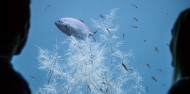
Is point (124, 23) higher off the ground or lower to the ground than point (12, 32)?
lower

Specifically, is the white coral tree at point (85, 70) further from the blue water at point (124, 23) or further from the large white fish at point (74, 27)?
the blue water at point (124, 23)

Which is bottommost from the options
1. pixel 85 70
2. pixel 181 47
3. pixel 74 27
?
pixel 85 70

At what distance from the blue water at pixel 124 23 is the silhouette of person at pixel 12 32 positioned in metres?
10.1

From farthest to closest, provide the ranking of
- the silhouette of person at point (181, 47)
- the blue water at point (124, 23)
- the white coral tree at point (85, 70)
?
the blue water at point (124, 23)
the white coral tree at point (85, 70)
the silhouette of person at point (181, 47)

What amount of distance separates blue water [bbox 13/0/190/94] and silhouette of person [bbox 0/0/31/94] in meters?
10.1

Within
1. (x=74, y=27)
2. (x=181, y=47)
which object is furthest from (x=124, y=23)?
(x=181, y=47)

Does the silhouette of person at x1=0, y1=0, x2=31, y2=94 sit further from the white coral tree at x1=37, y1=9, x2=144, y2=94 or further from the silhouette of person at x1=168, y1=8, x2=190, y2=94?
the white coral tree at x1=37, y1=9, x2=144, y2=94

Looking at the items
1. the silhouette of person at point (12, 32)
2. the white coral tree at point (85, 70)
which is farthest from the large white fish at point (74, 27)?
the silhouette of person at point (12, 32)

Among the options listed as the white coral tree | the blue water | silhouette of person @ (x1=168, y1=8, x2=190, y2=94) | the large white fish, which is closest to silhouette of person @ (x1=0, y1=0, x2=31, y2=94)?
silhouette of person @ (x1=168, y1=8, x2=190, y2=94)

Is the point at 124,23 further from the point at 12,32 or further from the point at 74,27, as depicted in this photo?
the point at 12,32

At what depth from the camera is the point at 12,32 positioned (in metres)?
1.44

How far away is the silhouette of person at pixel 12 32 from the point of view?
4.00 feet

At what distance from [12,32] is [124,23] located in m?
18.1

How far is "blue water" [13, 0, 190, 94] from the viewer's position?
→ 43.5 feet
